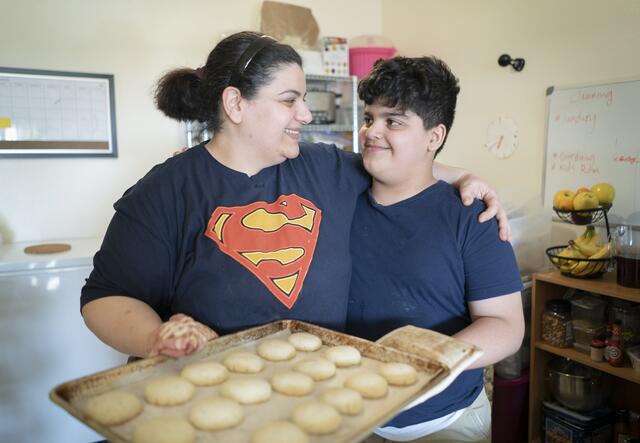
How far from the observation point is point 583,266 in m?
2.11

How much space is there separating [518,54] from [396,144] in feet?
6.04

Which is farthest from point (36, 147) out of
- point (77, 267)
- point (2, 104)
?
point (77, 267)

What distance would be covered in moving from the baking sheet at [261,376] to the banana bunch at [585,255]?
1493 millimetres

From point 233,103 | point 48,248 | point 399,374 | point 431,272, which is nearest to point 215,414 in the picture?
point 399,374

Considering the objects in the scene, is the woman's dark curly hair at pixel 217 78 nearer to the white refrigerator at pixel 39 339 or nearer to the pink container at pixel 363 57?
the white refrigerator at pixel 39 339

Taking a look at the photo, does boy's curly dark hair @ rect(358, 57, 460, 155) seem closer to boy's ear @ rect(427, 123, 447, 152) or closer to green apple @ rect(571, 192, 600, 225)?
boy's ear @ rect(427, 123, 447, 152)

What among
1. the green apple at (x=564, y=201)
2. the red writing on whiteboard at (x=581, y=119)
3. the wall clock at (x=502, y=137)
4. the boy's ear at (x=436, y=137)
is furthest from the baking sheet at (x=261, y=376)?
the wall clock at (x=502, y=137)

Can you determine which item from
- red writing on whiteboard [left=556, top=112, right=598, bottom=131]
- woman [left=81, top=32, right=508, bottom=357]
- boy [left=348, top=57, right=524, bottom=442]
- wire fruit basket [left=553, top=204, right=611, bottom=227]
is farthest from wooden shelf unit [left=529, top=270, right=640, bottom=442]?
woman [left=81, top=32, right=508, bottom=357]

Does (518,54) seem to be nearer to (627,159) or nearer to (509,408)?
(627,159)

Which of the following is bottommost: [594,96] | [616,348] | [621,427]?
[621,427]

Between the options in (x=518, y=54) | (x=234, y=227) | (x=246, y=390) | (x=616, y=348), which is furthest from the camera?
(x=518, y=54)

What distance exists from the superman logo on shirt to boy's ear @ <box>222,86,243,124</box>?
0.23 meters

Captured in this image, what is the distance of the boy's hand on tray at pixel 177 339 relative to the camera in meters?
0.83

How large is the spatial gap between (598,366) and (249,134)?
174 centimetres
